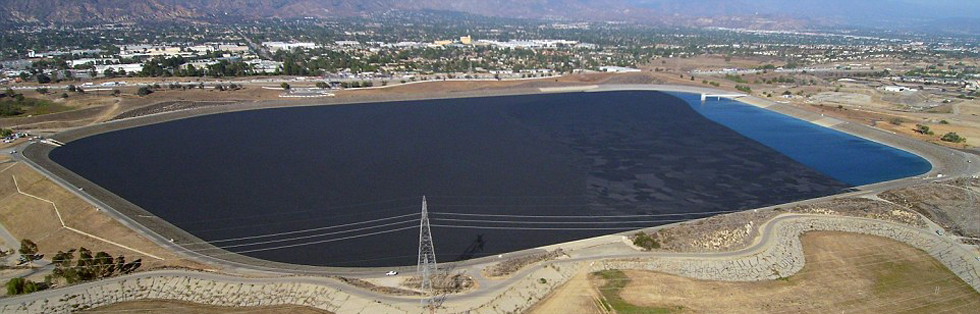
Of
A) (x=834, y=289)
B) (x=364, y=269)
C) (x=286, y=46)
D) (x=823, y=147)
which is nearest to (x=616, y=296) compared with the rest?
(x=834, y=289)

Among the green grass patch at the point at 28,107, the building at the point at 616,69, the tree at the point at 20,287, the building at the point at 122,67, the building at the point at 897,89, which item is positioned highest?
the building at the point at 122,67

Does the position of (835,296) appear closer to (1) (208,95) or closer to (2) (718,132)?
(2) (718,132)

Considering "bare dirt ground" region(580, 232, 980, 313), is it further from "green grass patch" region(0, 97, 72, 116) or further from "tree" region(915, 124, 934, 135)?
"green grass patch" region(0, 97, 72, 116)

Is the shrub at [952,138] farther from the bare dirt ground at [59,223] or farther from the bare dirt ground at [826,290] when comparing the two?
the bare dirt ground at [59,223]

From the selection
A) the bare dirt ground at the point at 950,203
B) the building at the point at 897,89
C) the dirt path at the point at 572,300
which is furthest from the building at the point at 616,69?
the dirt path at the point at 572,300

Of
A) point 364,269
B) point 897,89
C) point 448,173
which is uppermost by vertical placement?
point 897,89

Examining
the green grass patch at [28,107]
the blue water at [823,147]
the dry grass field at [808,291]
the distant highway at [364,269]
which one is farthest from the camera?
the green grass patch at [28,107]

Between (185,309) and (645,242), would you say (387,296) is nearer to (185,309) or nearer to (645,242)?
(185,309)
